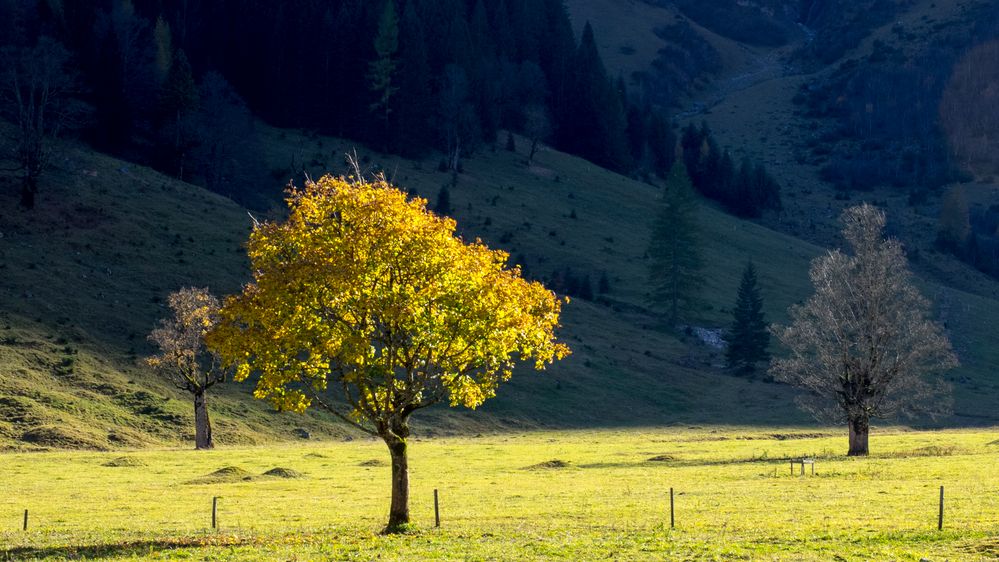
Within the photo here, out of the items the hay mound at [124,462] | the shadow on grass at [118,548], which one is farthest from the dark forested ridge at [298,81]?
the shadow on grass at [118,548]

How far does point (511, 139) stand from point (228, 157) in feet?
181

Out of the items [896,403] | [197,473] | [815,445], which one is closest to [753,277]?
[815,445]

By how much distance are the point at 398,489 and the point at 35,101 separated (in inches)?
4061

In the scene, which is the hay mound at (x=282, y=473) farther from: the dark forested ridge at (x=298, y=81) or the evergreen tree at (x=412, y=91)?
the evergreen tree at (x=412, y=91)

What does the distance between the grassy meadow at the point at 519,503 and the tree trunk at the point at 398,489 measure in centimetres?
95

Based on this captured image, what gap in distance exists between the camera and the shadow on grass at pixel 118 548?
2581 centimetres

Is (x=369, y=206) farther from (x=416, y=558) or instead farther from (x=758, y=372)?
(x=758, y=372)

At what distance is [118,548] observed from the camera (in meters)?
27.2

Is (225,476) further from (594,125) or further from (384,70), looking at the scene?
(594,125)

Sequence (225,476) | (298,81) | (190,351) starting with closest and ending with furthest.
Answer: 1. (225,476)
2. (190,351)
3. (298,81)

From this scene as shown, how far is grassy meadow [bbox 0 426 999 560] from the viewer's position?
26.2m

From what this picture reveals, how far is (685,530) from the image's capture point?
96.1 ft

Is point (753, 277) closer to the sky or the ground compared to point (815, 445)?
closer to the sky

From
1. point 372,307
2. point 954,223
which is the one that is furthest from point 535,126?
point 372,307
